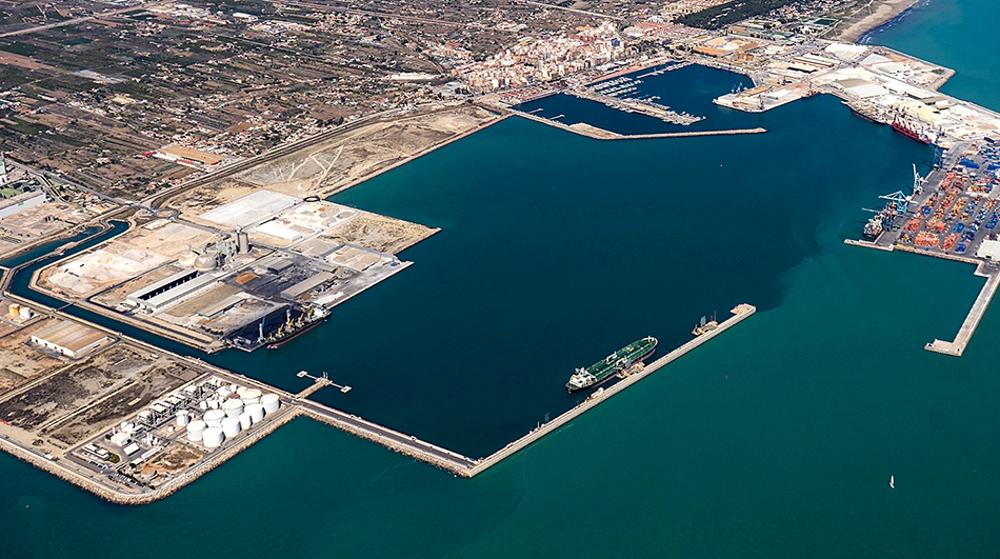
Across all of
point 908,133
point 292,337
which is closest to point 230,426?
point 292,337

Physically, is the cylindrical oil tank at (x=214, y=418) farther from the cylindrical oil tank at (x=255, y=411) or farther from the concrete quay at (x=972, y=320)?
the concrete quay at (x=972, y=320)

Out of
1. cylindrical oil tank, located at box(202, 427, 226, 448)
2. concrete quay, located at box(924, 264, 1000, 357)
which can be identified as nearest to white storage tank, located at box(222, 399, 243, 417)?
cylindrical oil tank, located at box(202, 427, 226, 448)

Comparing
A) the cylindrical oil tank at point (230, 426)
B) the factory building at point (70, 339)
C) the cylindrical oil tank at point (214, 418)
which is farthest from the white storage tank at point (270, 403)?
the factory building at point (70, 339)

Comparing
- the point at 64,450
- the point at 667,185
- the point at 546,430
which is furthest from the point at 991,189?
the point at 64,450

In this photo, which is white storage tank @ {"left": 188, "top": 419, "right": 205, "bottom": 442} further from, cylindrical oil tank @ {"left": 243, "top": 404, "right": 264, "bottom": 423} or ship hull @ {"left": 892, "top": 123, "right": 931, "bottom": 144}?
ship hull @ {"left": 892, "top": 123, "right": 931, "bottom": 144}

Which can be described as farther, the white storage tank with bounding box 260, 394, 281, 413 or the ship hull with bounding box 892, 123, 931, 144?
the ship hull with bounding box 892, 123, 931, 144

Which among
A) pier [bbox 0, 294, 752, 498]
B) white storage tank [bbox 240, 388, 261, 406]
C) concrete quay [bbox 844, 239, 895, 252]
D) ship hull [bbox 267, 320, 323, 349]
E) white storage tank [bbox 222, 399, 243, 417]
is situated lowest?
pier [bbox 0, 294, 752, 498]
